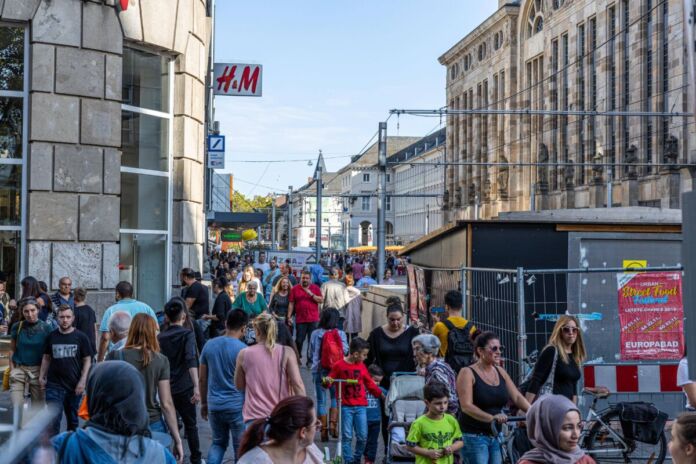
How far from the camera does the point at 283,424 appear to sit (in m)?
4.29

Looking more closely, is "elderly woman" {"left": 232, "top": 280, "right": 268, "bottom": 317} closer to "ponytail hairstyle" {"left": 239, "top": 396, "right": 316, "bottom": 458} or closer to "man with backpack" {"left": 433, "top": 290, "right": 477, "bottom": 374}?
"man with backpack" {"left": 433, "top": 290, "right": 477, "bottom": 374}

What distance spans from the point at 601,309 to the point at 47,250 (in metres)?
7.47

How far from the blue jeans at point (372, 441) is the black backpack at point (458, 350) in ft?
3.05

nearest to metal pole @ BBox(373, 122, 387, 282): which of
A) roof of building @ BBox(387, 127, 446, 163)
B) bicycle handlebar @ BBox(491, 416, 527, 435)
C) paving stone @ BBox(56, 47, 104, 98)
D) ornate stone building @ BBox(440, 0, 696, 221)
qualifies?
ornate stone building @ BBox(440, 0, 696, 221)

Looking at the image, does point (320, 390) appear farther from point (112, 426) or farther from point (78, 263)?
point (112, 426)

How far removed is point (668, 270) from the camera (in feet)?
34.9

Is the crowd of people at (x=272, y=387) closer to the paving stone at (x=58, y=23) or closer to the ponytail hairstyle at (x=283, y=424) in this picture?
the ponytail hairstyle at (x=283, y=424)

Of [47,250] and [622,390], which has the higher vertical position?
[47,250]

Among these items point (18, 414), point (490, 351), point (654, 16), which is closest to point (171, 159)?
point (490, 351)

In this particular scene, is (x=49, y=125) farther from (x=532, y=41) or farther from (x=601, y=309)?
(x=532, y=41)

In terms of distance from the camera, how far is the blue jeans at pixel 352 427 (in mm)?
9055

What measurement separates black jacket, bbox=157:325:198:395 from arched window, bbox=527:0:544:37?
54864 mm

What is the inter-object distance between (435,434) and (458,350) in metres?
2.48

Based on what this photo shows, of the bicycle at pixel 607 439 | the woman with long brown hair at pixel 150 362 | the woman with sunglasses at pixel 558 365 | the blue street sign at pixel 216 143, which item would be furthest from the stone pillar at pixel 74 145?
the blue street sign at pixel 216 143
